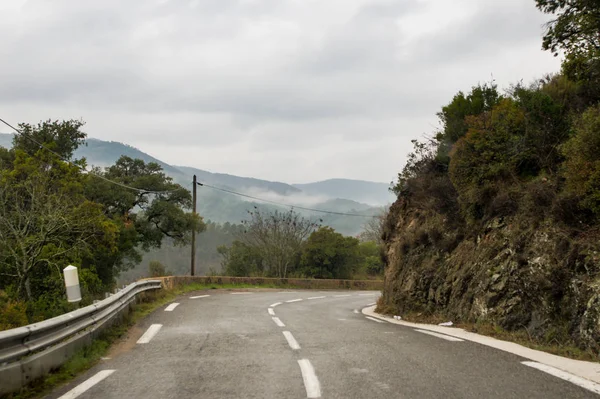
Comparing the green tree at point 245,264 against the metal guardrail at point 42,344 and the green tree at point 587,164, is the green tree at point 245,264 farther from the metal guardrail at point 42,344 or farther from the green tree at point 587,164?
the metal guardrail at point 42,344

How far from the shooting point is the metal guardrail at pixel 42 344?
503 cm

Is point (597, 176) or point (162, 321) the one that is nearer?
point (597, 176)

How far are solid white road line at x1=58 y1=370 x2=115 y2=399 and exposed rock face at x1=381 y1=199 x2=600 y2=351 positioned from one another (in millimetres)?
7064

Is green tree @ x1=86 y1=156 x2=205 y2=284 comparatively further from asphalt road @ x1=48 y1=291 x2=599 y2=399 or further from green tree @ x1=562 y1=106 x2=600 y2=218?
green tree @ x1=562 y1=106 x2=600 y2=218

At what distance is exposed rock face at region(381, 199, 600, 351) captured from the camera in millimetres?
8570

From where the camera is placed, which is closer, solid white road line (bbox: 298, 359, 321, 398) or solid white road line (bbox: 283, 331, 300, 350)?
solid white road line (bbox: 298, 359, 321, 398)

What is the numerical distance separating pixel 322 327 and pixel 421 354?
14.1 feet

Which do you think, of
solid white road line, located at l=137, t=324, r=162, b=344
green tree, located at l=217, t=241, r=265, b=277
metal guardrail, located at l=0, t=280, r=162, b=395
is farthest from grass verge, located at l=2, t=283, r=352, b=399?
green tree, located at l=217, t=241, r=265, b=277

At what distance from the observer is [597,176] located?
9.15 m

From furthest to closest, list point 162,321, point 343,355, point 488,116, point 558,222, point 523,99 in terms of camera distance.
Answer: point 488,116 → point 523,99 → point 162,321 → point 558,222 → point 343,355

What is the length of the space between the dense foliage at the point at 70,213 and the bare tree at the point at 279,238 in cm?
1272

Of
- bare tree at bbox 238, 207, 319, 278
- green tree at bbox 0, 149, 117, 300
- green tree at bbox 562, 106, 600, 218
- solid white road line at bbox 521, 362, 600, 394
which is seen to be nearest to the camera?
solid white road line at bbox 521, 362, 600, 394

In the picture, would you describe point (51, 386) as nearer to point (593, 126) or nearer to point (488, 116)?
point (593, 126)

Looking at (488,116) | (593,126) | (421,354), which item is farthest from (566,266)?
(488,116)
